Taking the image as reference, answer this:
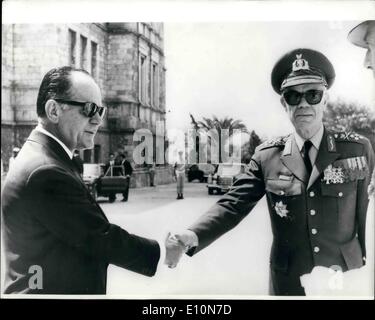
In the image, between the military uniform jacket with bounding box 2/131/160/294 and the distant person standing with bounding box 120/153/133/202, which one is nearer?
the military uniform jacket with bounding box 2/131/160/294

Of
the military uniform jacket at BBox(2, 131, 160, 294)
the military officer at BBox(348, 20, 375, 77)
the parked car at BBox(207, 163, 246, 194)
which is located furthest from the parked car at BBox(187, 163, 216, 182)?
the military officer at BBox(348, 20, 375, 77)

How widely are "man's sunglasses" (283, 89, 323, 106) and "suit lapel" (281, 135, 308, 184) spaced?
1.15ft

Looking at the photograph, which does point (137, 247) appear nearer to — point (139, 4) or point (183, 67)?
point (183, 67)

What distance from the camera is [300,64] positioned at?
4453mm

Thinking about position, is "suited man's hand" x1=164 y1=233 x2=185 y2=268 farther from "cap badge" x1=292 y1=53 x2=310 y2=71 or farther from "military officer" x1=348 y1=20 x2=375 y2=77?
"military officer" x1=348 y1=20 x2=375 y2=77

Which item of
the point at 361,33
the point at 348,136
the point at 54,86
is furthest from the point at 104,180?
the point at 361,33

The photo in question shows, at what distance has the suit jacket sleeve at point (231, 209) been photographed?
176 inches

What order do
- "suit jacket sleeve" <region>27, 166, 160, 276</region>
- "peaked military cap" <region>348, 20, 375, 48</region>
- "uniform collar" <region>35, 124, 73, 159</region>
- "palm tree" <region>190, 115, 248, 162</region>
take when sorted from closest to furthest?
1. "suit jacket sleeve" <region>27, 166, 160, 276</region>
2. "uniform collar" <region>35, 124, 73, 159</region>
3. "peaked military cap" <region>348, 20, 375, 48</region>
4. "palm tree" <region>190, 115, 248, 162</region>

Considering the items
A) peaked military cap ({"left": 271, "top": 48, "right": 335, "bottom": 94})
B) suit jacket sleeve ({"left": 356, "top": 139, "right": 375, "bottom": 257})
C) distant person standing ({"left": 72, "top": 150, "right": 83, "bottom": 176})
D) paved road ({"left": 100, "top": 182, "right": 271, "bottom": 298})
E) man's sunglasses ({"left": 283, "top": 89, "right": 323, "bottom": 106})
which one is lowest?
paved road ({"left": 100, "top": 182, "right": 271, "bottom": 298})

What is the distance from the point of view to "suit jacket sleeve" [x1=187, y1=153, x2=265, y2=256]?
4473mm

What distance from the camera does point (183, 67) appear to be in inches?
183

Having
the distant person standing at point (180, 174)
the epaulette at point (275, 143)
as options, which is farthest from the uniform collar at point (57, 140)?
the epaulette at point (275, 143)

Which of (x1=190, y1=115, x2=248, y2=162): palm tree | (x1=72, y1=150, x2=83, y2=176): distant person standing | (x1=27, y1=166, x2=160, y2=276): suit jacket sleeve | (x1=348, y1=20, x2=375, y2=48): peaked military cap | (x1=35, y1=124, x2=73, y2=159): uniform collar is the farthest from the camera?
(x1=190, y1=115, x2=248, y2=162): palm tree

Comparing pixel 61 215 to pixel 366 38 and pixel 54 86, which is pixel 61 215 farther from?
pixel 366 38
